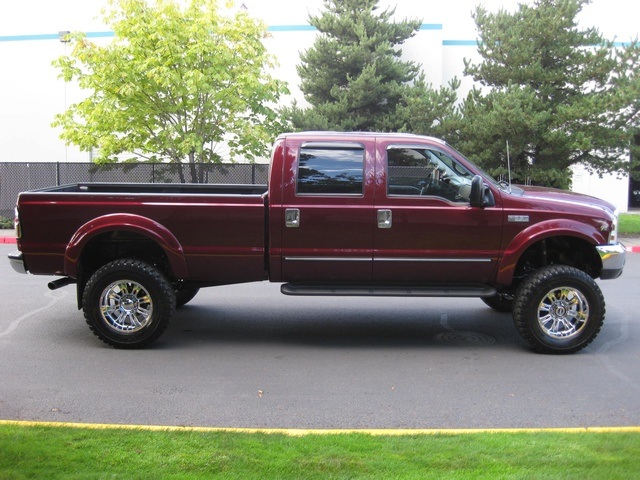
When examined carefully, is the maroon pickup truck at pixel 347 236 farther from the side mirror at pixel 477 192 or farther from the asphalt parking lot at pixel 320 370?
the asphalt parking lot at pixel 320 370

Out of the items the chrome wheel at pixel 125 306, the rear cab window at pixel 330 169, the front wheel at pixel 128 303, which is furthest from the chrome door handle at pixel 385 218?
the chrome wheel at pixel 125 306

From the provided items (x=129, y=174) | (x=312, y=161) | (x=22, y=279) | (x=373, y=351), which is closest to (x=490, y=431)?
(x=373, y=351)

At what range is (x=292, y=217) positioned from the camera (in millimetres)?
7070

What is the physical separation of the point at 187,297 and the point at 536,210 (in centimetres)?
455

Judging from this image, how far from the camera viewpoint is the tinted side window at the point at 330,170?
23.6 ft

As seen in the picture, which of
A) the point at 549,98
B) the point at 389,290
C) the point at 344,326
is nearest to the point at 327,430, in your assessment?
the point at 389,290

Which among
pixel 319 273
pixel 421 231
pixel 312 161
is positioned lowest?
pixel 319 273

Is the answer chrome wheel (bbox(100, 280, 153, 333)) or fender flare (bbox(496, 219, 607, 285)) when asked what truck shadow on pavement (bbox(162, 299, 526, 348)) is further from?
fender flare (bbox(496, 219, 607, 285))

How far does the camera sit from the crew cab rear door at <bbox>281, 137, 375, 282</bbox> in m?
7.08

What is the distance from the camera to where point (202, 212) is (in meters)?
7.09

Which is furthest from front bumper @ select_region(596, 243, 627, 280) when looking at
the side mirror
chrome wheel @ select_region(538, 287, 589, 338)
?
the side mirror

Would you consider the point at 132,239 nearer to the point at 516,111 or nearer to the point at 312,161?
the point at 312,161

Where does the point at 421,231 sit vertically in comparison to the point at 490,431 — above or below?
above

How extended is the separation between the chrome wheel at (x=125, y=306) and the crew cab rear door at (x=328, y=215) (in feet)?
4.79
